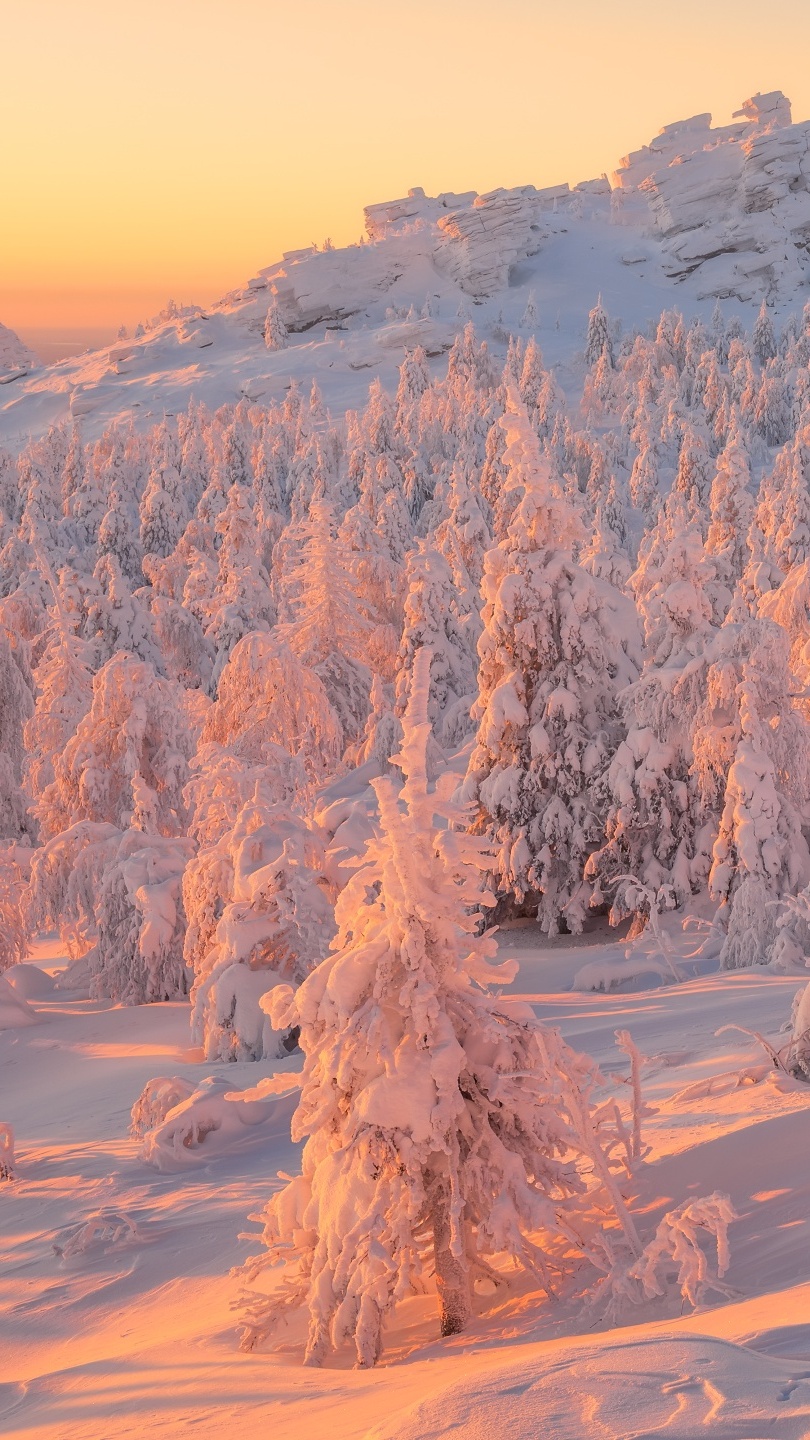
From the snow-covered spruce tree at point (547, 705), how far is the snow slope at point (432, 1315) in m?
7.34

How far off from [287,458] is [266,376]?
3947cm

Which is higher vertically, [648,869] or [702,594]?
[702,594]

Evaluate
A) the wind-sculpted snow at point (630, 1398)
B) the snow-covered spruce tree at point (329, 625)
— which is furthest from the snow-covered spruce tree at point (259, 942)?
the snow-covered spruce tree at point (329, 625)

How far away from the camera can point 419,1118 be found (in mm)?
5504

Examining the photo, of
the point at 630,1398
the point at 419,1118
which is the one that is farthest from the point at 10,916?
the point at 630,1398

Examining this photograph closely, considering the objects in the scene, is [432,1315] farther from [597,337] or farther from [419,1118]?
[597,337]

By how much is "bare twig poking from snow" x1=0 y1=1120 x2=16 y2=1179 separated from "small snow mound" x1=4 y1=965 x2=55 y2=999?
10964 mm

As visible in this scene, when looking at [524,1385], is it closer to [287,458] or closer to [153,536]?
[153,536]

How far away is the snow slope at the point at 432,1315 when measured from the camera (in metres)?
3.71

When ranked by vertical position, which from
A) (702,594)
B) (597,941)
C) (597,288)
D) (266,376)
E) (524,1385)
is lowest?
(597,941)

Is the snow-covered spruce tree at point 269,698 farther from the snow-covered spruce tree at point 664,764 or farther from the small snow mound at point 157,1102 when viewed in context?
the small snow mound at point 157,1102

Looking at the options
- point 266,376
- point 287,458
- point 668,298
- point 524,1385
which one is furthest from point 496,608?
point 668,298

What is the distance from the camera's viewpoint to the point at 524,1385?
12.8ft

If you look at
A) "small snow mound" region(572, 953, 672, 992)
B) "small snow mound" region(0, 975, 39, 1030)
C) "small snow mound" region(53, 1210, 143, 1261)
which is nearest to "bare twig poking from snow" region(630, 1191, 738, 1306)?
"small snow mound" region(53, 1210, 143, 1261)
